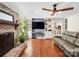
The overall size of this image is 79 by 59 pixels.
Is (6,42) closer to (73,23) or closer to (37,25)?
(37,25)

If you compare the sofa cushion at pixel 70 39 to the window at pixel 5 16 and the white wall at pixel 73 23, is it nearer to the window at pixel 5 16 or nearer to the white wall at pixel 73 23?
the white wall at pixel 73 23

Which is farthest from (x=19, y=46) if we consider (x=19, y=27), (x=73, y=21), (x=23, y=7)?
(x=73, y=21)

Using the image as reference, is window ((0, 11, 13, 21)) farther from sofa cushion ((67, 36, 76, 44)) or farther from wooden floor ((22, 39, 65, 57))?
sofa cushion ((67, 36, 76, 44))

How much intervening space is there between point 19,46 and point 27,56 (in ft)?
2.36

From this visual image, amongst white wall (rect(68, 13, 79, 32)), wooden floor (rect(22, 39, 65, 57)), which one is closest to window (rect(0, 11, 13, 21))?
wooden floor (rect(22, 39, 65, 57))

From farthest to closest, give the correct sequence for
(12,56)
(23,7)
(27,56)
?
(23,7)
(27,56)
(12,56)

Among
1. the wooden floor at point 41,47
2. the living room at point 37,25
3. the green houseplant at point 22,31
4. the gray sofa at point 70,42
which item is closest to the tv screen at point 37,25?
the living room at point 37,25

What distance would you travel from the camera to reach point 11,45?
167 inches

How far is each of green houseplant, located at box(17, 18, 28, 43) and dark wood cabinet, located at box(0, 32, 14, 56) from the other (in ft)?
1.02

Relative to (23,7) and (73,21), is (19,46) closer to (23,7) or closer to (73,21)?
(23,7)

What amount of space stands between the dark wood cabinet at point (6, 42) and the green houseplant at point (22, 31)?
31 cm

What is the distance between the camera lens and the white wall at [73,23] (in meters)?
3.98

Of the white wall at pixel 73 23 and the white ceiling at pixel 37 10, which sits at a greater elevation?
the white ceiling at pixel 37 10

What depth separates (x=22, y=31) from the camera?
13.4 ft
